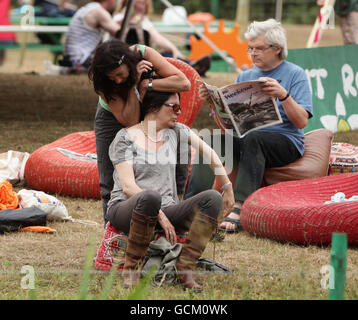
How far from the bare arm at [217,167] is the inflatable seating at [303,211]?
26.8 inches

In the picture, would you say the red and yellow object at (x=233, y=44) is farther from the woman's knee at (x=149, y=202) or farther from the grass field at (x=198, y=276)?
the woman's knee at (x=149, y=202)

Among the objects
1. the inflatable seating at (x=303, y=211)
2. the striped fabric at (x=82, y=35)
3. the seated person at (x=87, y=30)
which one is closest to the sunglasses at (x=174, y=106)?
the inflatable seating at (x=303, y=211)

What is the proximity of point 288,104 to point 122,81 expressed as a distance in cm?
136

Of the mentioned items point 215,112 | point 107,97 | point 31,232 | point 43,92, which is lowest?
point 43,92

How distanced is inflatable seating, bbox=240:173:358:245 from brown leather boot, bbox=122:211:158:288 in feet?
3.64

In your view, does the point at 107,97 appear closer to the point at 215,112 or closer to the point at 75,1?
the point at 215,112

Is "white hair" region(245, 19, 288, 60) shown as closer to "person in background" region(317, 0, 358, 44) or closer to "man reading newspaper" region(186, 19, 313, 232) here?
"man reading newspaper" region(186, 19, 313, 232)

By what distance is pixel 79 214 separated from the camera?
4.79 metres

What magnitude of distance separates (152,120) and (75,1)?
43.4 feet

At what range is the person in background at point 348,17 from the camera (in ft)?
29.3

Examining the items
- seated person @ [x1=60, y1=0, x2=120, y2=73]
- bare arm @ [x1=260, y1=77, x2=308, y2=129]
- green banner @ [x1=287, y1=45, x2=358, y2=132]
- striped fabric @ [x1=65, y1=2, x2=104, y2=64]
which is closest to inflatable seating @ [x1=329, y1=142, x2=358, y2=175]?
bare arm @ [x1=260, y1=77, x2=308, y2=129]

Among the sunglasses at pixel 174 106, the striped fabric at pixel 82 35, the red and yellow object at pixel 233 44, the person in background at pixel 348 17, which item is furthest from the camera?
the red and yellow object at pixel 233 44

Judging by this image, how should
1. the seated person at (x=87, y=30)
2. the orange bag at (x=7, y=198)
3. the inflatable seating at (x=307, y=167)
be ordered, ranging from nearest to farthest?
the orange bag at (x=7, y=198) < the inflatable seating at (x=307, y=167) < the seated person at (x=87, y=30)
